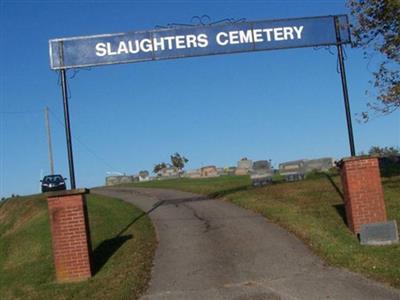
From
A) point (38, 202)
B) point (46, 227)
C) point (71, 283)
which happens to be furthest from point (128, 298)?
point (38, 202)

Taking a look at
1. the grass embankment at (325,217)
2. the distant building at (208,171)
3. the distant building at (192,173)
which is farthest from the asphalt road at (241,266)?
the distant building at (192,173)

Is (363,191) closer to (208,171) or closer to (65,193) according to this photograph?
(65,193)

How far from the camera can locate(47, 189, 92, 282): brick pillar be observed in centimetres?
1210

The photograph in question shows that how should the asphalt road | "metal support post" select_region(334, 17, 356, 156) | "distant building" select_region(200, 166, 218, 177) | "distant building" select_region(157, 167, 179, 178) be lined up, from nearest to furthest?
the asphalt road < "metal support post" select_region(334, 17, 356, 156) < "distant building" select_region(200, 166, 218, 177) < "distant building" select_region(157, 167, 179, 178)

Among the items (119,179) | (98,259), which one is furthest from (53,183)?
(98,259)

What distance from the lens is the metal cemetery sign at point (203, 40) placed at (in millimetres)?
14414

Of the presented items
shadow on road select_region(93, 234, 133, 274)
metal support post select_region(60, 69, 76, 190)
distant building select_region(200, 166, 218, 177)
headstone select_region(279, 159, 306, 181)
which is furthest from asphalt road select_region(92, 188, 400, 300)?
distant building select_region(200, 166, 218, 177)

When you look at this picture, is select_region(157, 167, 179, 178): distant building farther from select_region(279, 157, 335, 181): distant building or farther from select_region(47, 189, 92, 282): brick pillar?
select_region(47, 189, 92, 282): brick pillar

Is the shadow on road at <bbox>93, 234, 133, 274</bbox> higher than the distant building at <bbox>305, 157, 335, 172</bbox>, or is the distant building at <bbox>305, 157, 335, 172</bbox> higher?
the distant building at <bbox>305, 157, 335, 172</bbox>

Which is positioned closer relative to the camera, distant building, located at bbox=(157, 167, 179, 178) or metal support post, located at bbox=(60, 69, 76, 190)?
metal support post, located at bbox=(60, 69, 76, 190)

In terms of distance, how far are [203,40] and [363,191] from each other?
5.06 m

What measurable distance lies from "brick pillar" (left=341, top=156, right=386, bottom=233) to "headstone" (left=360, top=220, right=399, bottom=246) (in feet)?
3.08

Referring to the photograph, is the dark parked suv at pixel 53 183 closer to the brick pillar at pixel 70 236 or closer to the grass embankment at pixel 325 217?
the grass embankment at pixel 325 217

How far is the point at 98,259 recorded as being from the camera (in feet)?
44.8
